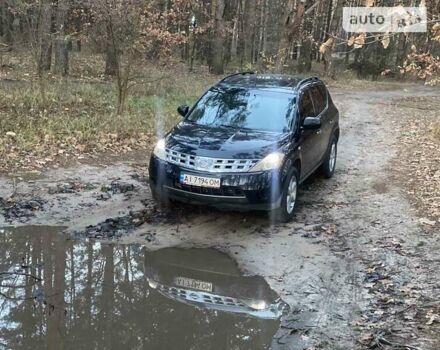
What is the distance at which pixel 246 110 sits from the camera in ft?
25.7

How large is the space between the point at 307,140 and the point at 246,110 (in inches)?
39.7

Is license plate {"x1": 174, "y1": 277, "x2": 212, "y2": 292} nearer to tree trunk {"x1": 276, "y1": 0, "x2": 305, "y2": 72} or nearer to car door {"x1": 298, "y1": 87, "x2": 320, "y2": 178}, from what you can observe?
car door {"x1": 298, "y1": 87, "x2": 320, "y2": 178}

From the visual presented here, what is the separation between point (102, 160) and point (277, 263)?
5038 millimetres

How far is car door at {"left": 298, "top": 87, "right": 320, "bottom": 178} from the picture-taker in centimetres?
773

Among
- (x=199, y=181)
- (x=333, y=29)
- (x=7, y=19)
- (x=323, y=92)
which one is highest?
(x=333, y=29)

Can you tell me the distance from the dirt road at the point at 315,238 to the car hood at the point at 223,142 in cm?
96

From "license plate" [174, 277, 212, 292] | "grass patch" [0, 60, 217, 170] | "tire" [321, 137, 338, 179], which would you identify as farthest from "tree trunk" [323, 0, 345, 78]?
"license plate" [174, 277, 212, 292]

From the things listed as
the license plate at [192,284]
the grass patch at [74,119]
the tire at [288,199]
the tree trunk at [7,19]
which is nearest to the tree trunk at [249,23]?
the tree trunk at [7,19]

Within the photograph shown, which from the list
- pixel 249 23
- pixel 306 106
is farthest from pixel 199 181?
pixel 249 23

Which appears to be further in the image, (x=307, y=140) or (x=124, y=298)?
(x=307, y=140)

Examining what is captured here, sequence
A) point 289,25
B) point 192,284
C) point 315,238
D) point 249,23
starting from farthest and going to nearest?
1. point 249,23
2. point 289,25
3. point 315,238
4. point 192,284

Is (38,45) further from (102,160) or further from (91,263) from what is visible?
(91,263)

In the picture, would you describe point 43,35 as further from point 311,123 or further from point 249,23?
point 249,23

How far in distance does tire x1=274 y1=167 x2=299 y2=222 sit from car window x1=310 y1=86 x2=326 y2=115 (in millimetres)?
1807
